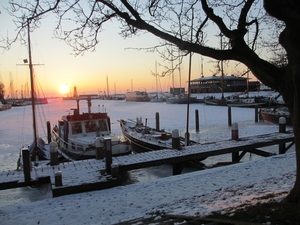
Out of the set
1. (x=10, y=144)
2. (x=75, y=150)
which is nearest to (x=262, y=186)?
(x=75, y=150)

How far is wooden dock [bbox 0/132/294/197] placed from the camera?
318 inches

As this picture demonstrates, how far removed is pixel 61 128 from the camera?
16.3 meters

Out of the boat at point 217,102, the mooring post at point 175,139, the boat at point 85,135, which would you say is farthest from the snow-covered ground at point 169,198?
the boat at point 217,102

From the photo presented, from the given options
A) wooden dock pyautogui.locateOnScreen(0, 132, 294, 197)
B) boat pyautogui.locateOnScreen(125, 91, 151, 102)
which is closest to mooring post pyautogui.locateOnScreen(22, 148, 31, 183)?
wooden dock pyautogui.locateOnScreen(0, 132, 294, 197)

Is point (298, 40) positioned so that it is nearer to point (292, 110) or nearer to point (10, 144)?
point (292, 110)

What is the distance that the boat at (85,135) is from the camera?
13.0 meters

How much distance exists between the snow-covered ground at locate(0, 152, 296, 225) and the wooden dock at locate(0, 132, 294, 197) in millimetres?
365

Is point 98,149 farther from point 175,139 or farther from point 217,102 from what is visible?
point 217,102

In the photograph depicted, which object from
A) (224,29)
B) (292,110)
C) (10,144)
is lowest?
(10,144)

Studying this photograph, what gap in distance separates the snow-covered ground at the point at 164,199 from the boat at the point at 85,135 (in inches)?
197

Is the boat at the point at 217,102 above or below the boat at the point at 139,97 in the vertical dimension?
below

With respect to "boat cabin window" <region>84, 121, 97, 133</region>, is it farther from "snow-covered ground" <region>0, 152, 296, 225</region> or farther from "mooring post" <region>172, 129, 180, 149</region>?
"snow-covered ground" <region>0, 152, 296, 225</region>

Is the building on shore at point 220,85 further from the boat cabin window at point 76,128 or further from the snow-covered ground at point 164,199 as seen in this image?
the snow-covered ground at point 164,199

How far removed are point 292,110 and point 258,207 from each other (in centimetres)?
186
